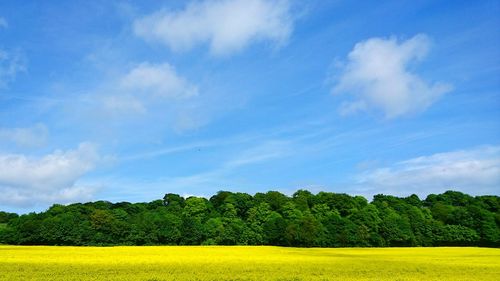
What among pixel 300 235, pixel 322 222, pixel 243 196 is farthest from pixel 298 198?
pixel 300 235

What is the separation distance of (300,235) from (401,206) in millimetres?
41493

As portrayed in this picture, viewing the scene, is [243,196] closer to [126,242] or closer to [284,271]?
[126,242]

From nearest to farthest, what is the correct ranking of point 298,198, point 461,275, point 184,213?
1. point 461,275
2. point 184,213
3. point 298,198

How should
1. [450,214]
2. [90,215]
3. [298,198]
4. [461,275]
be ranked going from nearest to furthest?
1. [461,275]
2. [90,215]
3. [450,214]
4. [298,198]

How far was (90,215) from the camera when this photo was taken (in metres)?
110

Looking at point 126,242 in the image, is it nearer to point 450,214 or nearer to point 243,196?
point 243,196

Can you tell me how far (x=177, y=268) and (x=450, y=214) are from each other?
10190cm

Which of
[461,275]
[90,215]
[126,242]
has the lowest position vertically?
[461,275]

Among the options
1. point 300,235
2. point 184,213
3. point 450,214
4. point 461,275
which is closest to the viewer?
point 461,275

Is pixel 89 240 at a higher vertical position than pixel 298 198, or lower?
lower

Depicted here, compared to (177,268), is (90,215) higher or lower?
higher

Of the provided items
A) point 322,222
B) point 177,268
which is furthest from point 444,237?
point 177,268

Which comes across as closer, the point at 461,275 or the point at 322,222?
the point at 461,275

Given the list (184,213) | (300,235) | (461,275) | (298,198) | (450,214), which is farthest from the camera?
(298,198)
